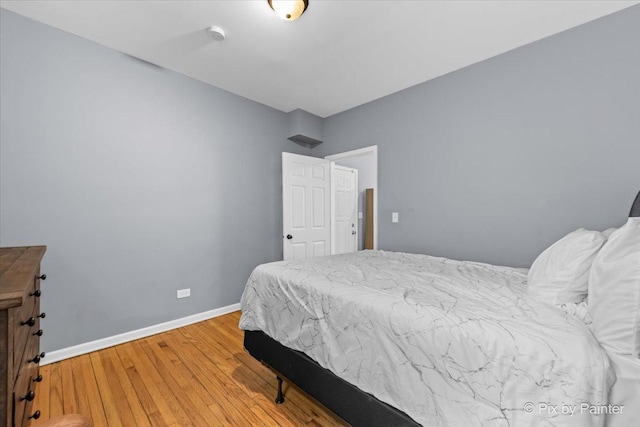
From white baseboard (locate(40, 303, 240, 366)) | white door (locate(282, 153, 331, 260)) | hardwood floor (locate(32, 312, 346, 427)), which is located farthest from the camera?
white door (locate(282, 153, 331, 260))

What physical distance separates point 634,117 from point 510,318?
196cm

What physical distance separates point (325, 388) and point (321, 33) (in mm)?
2499

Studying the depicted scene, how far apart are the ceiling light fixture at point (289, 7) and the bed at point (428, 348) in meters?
1.77

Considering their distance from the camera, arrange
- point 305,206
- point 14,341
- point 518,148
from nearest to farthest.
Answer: point 14,341
point 518,148
point 305,206

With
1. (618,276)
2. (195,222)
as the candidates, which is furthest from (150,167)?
(618,276)

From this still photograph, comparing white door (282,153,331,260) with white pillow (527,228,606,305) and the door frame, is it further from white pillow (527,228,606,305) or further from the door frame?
white pillow (527,228,606,305)

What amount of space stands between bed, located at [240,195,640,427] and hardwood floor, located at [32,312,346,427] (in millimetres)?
192

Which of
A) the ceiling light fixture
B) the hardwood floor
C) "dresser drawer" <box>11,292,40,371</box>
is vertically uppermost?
the ceiling light fixture

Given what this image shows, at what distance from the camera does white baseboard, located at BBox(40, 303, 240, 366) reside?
6.94 feet

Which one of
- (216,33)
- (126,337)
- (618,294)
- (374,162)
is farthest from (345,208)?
(618,294)

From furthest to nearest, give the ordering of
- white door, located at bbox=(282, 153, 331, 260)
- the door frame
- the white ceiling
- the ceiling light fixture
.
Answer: white door, located at bbox=(282, 153, 331, 260), the door frame, the white ceiling, the ceiling light fixture

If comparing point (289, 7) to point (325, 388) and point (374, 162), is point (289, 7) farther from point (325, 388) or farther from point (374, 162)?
point (325, 388)

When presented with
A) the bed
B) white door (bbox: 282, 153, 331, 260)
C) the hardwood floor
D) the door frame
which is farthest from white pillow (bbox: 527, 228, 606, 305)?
white door (bbox: 282, 153, 331, 260)

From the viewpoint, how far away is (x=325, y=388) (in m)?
1.37
